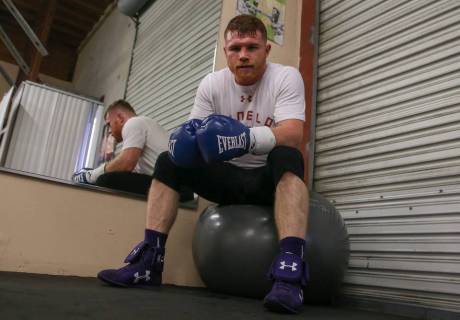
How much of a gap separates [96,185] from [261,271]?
0.89m

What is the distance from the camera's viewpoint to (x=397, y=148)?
1758 millimetres

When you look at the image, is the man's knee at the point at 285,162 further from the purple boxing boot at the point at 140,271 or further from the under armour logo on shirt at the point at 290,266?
the purple boxing boot at the point at 140,271

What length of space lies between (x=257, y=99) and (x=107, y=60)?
192 centimetres

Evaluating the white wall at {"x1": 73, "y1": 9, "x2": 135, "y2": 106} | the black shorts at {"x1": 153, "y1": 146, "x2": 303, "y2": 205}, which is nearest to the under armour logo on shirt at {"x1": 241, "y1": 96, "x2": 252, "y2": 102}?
the black shorts at {"x1": 153, "y1": 146, "x2": 303, "y2": 205}

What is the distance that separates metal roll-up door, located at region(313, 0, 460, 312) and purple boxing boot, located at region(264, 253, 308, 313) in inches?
28.6

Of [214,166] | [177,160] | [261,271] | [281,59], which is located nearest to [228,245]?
[261,271]

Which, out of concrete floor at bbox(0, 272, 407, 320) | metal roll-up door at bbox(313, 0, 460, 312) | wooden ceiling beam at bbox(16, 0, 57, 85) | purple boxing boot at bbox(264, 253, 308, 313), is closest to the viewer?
concrete floor at bbox(0, 272, 407, 320)

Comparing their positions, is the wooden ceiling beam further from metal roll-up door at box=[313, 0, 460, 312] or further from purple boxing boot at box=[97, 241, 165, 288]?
metal roll-up door at box=[313, 0, 460, 312]

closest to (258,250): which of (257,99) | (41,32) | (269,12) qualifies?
(257,99)

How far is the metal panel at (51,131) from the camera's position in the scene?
1.90 m

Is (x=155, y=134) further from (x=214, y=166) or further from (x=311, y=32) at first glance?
(x=311, y=32)

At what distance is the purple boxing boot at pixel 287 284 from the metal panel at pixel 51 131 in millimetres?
1243

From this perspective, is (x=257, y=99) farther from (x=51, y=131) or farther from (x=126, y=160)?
(x=51, y=131)

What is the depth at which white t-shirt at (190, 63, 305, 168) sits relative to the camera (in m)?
1.43
